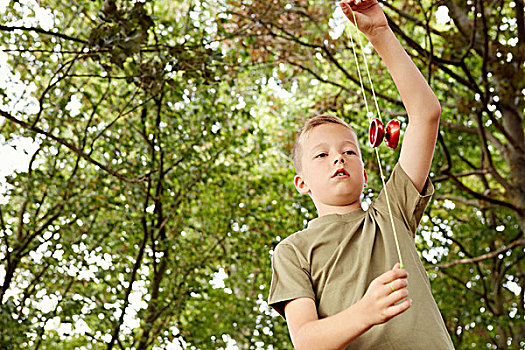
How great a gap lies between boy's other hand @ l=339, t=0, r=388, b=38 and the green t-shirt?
399mm

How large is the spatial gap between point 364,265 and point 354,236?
0.12 m

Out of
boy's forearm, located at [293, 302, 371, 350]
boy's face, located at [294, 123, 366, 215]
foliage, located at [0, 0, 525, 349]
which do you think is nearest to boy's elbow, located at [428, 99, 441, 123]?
boy's face, located at [294, 123, 366, 215]

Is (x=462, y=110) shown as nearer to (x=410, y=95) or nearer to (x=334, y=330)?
(x=410, y=95)

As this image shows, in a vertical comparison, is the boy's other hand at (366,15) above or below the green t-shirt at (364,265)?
above

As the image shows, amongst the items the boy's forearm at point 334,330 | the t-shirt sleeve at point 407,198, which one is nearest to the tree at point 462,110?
the t-shirt sleeve at point 407,198

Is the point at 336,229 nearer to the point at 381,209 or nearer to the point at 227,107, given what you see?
the point at 381,209

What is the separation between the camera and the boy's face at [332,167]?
1.77 m

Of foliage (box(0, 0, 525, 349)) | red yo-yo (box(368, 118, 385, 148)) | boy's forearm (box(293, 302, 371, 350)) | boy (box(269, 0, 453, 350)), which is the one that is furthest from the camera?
foliage (box(0, 0, 525, 349))

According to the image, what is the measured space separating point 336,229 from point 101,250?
5066 mm

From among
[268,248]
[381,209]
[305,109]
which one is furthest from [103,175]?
[381,209]

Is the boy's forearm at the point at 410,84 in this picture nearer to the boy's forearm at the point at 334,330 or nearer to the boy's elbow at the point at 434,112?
the boy's elbow at the point at 434,112

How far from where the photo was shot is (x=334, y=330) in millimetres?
1393

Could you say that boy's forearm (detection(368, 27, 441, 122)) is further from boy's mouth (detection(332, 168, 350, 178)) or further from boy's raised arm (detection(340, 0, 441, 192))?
boy's mouth (detection(332, 168, 350, 178))

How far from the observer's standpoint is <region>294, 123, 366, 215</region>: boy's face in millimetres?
1770
